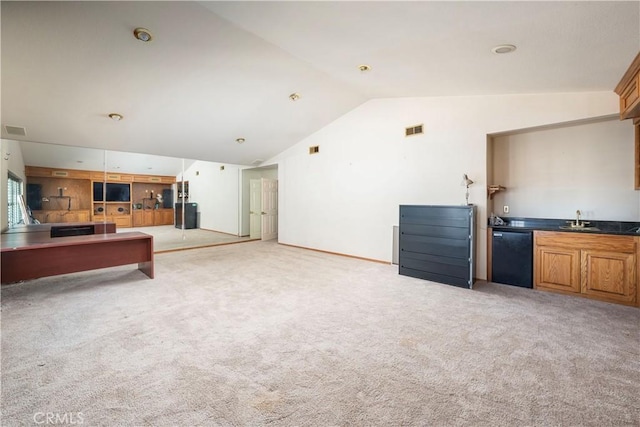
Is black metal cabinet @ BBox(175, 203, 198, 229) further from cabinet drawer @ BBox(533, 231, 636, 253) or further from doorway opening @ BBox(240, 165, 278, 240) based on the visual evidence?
cabinet drawer @ BBox(533, 231, 636, 253)

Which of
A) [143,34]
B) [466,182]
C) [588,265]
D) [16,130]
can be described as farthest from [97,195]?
[588,265]

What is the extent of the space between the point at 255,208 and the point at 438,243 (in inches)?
223

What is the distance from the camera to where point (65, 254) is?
3.50 metres

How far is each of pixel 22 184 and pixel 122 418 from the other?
25.1 feet

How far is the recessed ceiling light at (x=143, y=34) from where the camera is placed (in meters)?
2.69

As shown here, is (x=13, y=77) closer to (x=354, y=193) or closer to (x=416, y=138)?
(x=354, y=193)

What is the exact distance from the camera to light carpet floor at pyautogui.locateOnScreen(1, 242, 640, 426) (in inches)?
60.2

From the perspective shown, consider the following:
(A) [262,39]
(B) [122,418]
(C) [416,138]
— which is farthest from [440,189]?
(B) [122,418]

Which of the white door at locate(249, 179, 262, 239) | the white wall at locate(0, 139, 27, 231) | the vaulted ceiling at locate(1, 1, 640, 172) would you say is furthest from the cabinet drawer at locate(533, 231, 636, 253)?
the white wall at locate(0, 139, 27, 231)

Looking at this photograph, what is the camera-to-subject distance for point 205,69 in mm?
3506

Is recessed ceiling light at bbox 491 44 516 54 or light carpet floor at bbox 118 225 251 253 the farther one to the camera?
light carpet floor at bbox 118 225 251 253

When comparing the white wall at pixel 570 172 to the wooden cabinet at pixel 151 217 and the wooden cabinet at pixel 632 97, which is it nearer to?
the wooden cabinet at pixel 632 97

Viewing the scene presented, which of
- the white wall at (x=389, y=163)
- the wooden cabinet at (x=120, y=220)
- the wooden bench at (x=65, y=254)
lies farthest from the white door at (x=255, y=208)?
the wooden cabinet at (x=120, y=220)

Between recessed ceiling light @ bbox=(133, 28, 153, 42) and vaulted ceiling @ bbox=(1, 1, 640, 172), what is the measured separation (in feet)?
0.21
